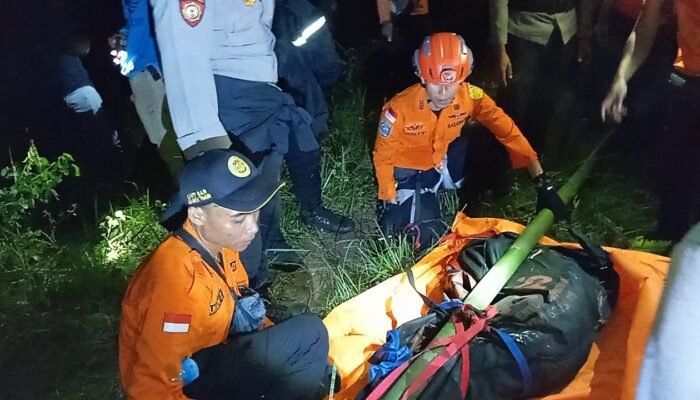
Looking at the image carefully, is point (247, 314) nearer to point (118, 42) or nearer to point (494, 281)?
point (494, 281)

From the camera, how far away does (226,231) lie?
231 centimetres

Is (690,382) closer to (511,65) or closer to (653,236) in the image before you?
(653,236)

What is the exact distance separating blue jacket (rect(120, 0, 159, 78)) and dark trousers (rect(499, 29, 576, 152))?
2134 mm

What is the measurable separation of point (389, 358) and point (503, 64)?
2.25 metres

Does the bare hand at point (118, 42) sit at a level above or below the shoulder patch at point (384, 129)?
above

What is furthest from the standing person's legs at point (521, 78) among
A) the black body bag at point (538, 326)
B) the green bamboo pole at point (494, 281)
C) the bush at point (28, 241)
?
the bush at point (28, 241)

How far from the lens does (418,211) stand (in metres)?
3.63

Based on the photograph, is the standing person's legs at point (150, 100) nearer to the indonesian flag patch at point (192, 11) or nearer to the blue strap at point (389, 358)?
the indonesian flag patch at point (192, 11)

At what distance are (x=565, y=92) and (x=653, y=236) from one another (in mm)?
1214

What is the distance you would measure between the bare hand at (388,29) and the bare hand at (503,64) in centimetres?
86

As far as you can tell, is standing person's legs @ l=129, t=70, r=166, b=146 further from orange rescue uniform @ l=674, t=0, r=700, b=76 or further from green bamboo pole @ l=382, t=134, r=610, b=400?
orange rescue uniform @ l=674, t=0, r=700, b=76

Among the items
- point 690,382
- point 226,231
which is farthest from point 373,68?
point 690,382

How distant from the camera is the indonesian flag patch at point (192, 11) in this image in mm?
2535

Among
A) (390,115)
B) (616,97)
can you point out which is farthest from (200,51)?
(616,97)
